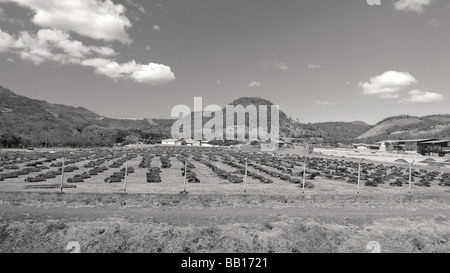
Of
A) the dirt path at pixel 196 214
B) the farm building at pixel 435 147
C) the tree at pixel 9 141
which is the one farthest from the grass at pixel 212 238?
the tree at pixel 9 141

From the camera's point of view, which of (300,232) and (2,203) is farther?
(2,203)

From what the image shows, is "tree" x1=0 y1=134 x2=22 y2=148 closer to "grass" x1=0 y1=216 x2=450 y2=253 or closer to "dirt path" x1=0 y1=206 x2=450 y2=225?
"dirt path" x1=0 y1=206 x2=450 y2=225

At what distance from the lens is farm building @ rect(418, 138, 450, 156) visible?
81450 millimetres

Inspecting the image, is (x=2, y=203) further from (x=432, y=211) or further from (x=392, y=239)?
(x=432, y=211)

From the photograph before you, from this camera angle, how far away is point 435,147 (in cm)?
8662

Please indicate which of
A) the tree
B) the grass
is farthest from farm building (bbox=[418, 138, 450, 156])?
the tree

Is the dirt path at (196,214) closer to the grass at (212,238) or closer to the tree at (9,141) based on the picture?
the grass at (212,238)

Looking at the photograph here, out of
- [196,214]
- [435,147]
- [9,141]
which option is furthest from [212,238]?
[9,141]

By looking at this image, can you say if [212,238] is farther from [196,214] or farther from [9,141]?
[9,141]

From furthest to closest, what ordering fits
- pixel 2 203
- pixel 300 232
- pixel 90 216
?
pixel 2 203, pixel 90 216, pixel 300 232

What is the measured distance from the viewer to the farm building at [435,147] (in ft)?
267

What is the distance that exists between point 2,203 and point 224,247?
1116cm
